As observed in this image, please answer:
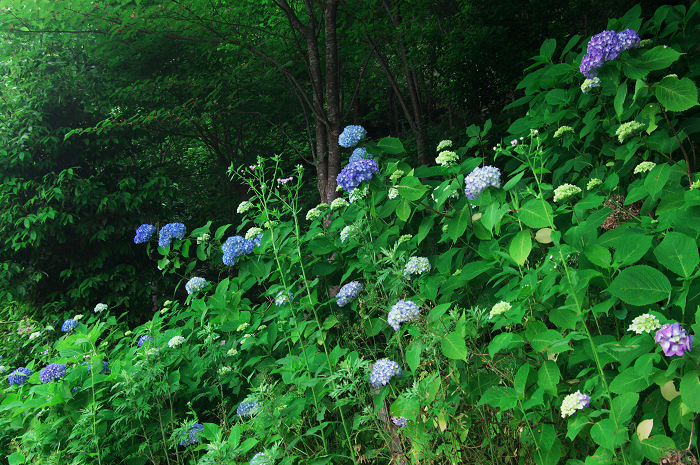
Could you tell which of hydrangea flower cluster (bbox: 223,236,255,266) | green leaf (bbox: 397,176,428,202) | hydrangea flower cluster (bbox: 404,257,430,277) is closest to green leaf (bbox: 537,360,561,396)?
hydrangea flower cluster (bbox: 404,257,430,277)

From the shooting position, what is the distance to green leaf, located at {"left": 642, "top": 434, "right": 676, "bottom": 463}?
3.75 feet

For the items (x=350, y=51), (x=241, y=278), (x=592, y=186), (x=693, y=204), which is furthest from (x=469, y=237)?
(x=350, y=51)

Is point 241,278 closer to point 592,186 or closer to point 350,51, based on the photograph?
point 592,186

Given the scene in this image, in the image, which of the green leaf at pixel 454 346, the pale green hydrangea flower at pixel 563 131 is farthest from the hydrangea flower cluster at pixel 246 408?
the pale green hydrangea flower at pixel 563 131

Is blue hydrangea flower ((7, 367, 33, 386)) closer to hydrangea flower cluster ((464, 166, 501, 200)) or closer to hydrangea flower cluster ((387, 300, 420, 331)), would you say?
hydrangea flower cluster ((387, 300, 420, 331))

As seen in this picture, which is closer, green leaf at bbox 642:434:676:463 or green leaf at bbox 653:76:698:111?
green leaf at bbox 642:434:676:463

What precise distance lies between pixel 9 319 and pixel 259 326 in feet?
13.8

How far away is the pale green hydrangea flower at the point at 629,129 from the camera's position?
2090 mm

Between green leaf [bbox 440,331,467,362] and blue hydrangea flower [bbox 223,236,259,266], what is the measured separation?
1164 mm

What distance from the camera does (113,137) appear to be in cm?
563

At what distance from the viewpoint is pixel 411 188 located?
1.92 m

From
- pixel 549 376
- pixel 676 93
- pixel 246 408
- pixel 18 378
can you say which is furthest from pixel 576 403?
pixel 18 378

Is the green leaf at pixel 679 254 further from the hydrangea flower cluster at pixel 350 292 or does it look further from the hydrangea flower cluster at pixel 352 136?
Answer: the hydrangea flower cluster at pixel 352 136

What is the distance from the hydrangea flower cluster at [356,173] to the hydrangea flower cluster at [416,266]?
1.36ft
